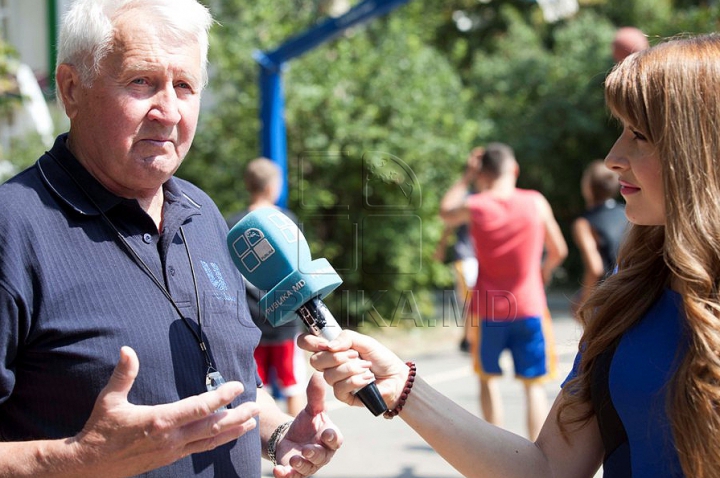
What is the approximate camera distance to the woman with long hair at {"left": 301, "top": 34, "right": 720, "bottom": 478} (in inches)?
75.2

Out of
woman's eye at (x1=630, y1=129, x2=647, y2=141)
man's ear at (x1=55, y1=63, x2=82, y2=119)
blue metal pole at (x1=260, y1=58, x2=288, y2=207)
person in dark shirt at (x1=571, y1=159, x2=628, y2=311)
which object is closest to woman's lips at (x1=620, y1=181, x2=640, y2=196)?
woman's eye at (x1=630, y1=129, x2=647, y2=141)

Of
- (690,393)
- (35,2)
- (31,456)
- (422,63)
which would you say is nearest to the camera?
(31,456)

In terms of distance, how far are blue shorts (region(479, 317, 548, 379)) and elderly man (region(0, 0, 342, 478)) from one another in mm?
3774

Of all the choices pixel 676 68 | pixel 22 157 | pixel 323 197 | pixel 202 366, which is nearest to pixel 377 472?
pixel 202 366

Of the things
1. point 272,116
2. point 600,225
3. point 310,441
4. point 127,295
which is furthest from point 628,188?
point 272,116

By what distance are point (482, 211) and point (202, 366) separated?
4331 mm

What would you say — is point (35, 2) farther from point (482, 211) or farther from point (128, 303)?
point (128, 303)

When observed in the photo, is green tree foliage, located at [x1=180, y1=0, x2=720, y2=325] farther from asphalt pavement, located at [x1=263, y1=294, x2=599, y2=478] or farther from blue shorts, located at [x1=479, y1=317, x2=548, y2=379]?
blue shorts, located at [x1=479, y1=317, x2=548, y2=379]

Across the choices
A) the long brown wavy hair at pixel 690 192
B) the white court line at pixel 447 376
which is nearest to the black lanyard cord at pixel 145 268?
the long brown wavy hair at pixel 690 192

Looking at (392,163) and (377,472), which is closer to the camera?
(377,472)

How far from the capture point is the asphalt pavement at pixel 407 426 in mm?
5758

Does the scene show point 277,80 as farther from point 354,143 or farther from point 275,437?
point 275,437

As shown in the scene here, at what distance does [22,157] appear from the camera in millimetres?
10109

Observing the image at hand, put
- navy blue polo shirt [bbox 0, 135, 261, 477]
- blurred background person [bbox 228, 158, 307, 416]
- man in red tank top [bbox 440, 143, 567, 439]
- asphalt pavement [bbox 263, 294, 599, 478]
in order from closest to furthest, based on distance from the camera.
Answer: navy blue polo shirt [bbox 0, 135, 261, 477] < asphalt pavement [bbox 263, 294, 599, 478] < man in red tank top [bbox 440, 143, 567, 439] < blurred background person [bbox 228, 158, 307, 416]
